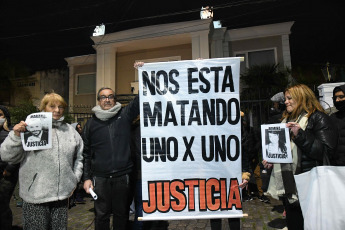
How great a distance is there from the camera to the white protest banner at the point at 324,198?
6.70ft

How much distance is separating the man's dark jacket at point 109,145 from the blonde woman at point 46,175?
247 millimetres

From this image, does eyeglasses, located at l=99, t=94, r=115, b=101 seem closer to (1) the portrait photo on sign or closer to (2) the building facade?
(1) the portrait photo on sign

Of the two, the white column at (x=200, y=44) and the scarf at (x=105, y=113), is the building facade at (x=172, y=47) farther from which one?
the scarf at (x=105, y=113)

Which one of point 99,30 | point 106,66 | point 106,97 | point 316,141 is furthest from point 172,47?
point 316,141

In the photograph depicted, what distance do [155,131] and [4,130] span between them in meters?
2.07

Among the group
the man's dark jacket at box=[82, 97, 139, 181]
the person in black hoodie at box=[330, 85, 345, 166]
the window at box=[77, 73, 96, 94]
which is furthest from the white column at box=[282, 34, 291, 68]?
the man's dark jacket at box=[82, 97, 139, 181]

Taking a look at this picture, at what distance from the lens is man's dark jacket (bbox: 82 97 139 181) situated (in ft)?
8.86

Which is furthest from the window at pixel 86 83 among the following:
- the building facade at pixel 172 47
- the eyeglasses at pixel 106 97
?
the eyeglasses at pixel 106 97

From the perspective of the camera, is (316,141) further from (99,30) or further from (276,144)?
(99,30)

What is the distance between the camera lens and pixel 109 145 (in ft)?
8.96

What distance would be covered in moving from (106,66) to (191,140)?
1181cm

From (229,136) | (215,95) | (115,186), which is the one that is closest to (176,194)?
(115,186)

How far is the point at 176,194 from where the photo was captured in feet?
8.62

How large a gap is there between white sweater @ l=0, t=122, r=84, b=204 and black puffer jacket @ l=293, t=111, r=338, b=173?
7.73 feet
